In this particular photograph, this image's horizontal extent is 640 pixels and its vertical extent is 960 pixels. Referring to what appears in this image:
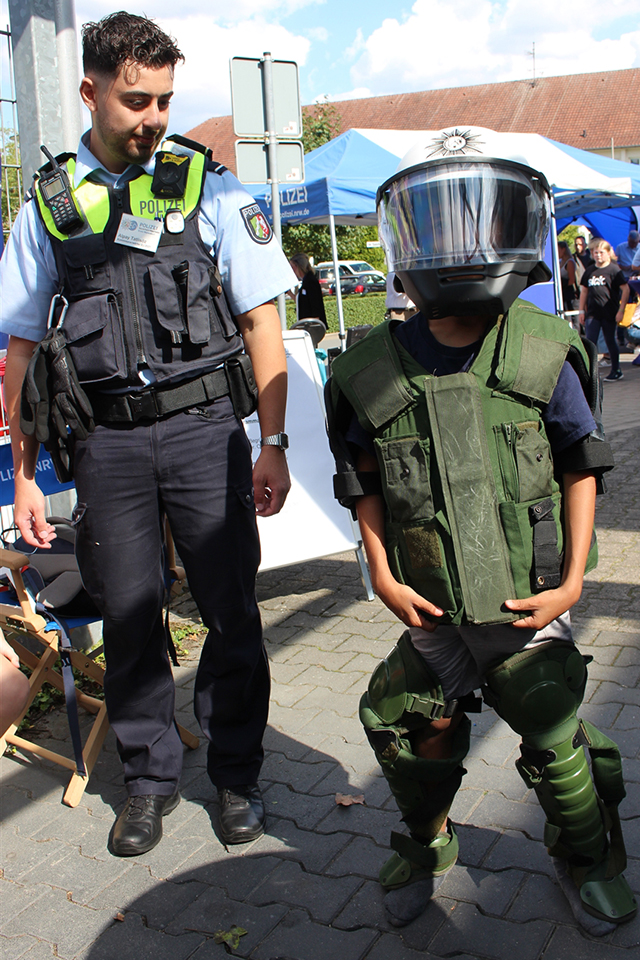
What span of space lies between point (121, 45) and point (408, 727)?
190 centimetres

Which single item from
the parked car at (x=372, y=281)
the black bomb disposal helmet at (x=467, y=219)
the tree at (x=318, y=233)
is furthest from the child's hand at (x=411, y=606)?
the parked car at (x=372, y=281)

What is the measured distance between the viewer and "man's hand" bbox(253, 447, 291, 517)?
251 centimetres

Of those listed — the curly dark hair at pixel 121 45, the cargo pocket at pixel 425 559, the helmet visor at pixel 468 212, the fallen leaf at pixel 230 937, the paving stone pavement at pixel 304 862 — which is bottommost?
the fallen leaf at pixel 230 937

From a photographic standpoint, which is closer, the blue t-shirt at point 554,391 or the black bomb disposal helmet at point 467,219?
the black bomb disposal helmet at point 467,219

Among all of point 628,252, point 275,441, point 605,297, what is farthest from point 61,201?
point 628,252

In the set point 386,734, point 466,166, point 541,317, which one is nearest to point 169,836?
point 386,734

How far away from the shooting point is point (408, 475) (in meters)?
1.88

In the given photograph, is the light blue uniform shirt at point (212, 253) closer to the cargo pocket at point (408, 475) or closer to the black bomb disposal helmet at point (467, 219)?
the black bomb disposal helmet at point (467, 219)

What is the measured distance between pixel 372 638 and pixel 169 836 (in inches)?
62.4

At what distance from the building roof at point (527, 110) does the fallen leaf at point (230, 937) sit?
5962 cm

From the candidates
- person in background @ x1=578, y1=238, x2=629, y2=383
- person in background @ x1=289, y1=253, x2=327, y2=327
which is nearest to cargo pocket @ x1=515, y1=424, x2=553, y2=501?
person in background @ x1=289, y1=253, x2=327, y2=327

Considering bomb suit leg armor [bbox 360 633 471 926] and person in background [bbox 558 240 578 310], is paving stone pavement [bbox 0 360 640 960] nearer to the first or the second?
bomb suit leg armor [bbox 360 633 471 926]

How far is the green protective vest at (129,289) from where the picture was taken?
2365mm

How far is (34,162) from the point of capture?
3.70 meters
